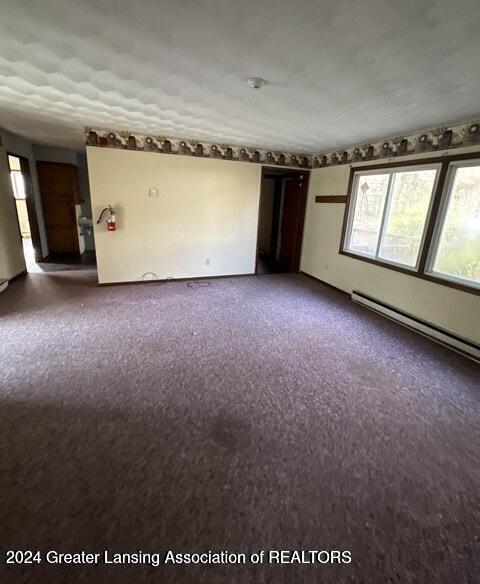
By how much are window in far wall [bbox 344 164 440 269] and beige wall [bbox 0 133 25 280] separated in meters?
5.42

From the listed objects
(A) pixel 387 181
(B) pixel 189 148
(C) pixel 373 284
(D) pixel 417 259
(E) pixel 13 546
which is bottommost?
(E) pixel 13 546

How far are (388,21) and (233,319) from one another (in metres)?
2.88

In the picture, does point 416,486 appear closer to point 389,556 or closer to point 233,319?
point 389,556

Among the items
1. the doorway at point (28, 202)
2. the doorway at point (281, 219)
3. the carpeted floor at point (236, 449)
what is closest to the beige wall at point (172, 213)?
the doorway at point (281, 219)

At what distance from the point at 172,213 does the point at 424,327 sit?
400cm

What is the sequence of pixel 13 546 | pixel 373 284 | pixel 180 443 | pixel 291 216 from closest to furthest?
pixel 13 546, pixel 180 443, pixel 373 284, pixel 291 216

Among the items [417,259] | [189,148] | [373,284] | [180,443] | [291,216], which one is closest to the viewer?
[180,443]

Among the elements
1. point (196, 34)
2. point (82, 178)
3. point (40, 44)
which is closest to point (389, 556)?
point (196, 34)

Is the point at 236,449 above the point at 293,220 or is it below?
below

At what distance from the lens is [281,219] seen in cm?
670

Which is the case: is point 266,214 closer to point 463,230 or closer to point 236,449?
point 463,230

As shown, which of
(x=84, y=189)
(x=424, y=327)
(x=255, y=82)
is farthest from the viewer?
(x=84, y=189)

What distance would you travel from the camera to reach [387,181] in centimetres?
386

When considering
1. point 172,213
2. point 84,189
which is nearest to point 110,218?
point 172,213
